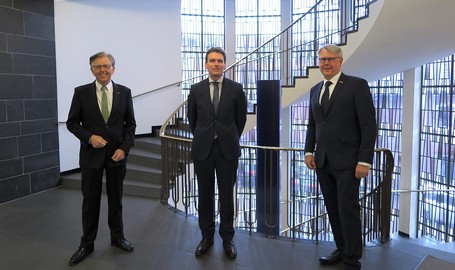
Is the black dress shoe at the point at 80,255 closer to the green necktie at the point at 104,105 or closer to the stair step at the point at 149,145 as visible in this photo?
the green necktie at the point at 104,105

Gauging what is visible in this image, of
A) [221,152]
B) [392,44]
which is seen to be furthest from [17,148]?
[392,44]

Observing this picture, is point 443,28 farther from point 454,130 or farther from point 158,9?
point 158,9

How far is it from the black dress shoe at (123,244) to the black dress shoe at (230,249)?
0.76m

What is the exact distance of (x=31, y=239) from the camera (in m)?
3.14

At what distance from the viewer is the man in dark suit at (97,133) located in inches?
100

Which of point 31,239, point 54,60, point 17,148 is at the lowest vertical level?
point 31,239

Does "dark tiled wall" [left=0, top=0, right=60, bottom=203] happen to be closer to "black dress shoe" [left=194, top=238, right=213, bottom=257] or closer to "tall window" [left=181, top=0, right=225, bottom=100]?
"black dress shoe" [left=194, top=238, right=213, bottom=257]

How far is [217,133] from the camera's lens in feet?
8.35

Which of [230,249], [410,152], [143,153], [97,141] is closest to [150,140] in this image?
[143,153]

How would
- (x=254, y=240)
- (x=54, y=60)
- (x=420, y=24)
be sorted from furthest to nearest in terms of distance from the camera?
(x=54, y=60)
(x=420, y=24)
(x=254, y=240)

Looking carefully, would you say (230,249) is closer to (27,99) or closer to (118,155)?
(118,155)

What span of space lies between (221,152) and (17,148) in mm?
3245

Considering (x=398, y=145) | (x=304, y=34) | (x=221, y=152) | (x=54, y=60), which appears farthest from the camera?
(x=304, y=34)

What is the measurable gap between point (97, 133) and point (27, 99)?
2633mm
